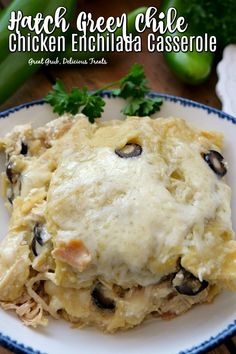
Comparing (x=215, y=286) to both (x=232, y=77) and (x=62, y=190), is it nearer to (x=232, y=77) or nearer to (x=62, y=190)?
(x=62, y=190)

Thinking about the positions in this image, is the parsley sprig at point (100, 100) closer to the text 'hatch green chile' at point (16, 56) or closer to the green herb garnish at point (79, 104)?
the green herb garnish at point (79, 104)

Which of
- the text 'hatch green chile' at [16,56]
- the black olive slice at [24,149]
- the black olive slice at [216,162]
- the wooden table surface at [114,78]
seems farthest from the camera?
the wooden table surface at [114,78]

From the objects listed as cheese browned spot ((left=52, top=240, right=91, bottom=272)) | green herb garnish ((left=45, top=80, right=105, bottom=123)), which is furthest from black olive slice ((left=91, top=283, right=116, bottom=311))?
Answer: green herb garnish ((left=45, top=80, right=105, bottom=123))

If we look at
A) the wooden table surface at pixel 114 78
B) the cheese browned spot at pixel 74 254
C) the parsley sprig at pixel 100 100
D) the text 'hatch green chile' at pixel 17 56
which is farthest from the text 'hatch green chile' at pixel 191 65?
the cheese browned spot at pixel 74 254

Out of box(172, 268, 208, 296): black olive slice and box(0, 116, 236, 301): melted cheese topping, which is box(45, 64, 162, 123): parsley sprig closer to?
box(0, 116, 236, 301): melted cheese topping

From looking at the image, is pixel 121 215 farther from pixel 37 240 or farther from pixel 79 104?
pixel 79 104

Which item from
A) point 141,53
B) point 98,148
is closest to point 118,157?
point 98,148

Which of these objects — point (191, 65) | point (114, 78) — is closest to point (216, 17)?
point (191, 65)
